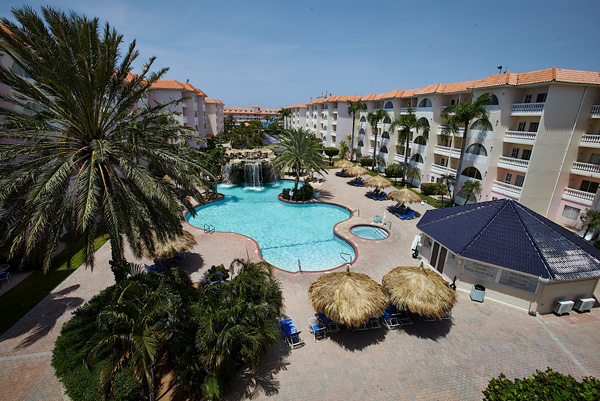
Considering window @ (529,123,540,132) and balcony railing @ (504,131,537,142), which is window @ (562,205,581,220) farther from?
window @ (529,123,540,132)

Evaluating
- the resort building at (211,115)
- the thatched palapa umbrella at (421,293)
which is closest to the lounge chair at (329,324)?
the thatched palapa umbrella at (421,293)

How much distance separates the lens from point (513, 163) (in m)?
25.8

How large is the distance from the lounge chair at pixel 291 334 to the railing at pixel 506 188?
24.9 m

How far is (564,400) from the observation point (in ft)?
21.3

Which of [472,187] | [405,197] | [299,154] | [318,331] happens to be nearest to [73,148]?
[318,331]

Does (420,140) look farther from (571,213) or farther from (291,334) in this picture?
(291,334)

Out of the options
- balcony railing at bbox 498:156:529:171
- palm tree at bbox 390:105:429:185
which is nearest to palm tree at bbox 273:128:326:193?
palm tree at bbox 390:105:429:185

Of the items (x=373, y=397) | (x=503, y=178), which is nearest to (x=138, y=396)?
(x=373, y=397)

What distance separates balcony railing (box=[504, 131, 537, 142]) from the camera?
24.0m

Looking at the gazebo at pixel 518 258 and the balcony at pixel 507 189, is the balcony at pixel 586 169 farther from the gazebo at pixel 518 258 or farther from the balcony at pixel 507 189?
the gazebo at pixel 518 258

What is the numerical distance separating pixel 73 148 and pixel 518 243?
20717 millimetres

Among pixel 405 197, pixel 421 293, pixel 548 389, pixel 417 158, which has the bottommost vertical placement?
pixel 421 293

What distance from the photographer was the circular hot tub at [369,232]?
23438mm

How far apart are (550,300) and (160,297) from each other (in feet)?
58.9
